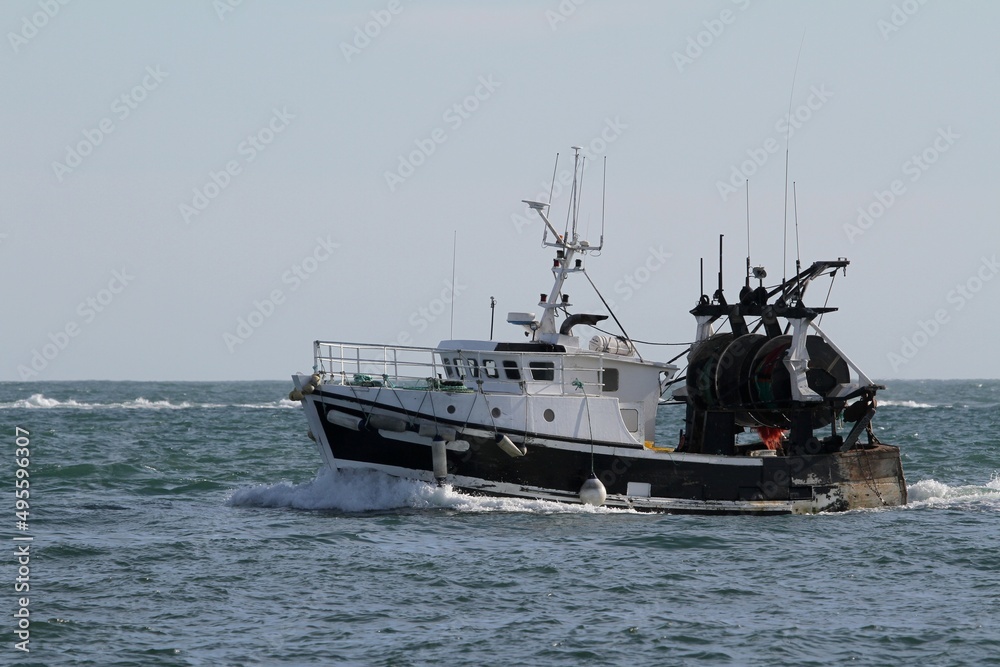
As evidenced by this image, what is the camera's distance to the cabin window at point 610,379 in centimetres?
2505

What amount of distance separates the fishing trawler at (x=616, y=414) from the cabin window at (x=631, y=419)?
26 millimetres

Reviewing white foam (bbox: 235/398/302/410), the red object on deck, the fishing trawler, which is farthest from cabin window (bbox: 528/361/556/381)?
white foam (bbox: 235/398/302/410)

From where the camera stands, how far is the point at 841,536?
22.1 meters

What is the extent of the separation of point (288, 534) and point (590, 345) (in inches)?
290

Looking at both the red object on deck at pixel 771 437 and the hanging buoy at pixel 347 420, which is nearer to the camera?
the hanging buoy at pixel 347 420

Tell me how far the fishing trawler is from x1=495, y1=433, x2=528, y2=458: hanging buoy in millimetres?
25

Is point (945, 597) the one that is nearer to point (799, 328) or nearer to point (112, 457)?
point (799, 328)

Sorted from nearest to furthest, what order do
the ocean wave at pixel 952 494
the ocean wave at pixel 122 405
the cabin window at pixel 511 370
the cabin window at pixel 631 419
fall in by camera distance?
the cabin window at pixel 511 370 < the cabin window at pixel 631 419 < the ocean wave at pixel 952 494 < the ocean wave at pixel 122 405

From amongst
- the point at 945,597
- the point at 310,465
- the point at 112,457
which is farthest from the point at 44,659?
the point at 112,457

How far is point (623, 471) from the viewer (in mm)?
23812

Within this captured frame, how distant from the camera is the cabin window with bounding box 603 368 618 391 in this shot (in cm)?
2505

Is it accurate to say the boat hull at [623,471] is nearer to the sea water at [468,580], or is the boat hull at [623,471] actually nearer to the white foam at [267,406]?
the sea water at [468,580]

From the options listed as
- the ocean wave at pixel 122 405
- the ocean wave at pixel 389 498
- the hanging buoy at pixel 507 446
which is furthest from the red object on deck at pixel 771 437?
the ocean wave at pixel 122 405

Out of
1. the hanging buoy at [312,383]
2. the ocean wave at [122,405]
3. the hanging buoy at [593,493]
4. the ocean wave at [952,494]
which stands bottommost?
the ocean wave at [952,494]
